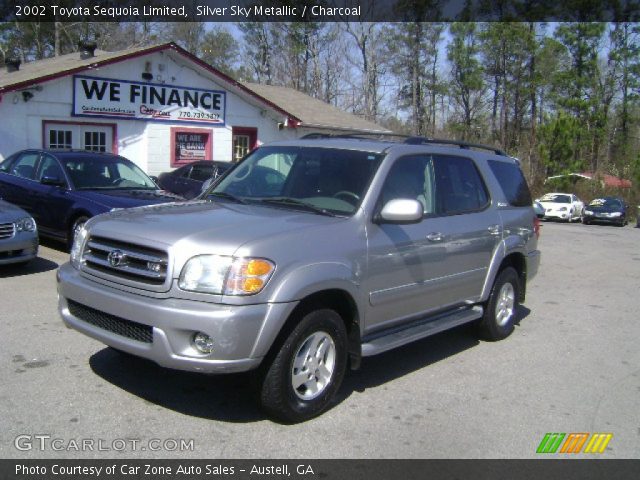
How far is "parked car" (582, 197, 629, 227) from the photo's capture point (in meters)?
32.7

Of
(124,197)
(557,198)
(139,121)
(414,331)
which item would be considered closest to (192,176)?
(139,121)

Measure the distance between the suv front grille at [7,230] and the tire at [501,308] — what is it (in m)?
5.78

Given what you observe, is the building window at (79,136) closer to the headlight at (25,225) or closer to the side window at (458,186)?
the headlight at (25,225)

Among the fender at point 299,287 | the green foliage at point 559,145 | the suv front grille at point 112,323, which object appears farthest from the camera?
the green foliage at point 559,145

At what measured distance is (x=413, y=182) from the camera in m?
5.38

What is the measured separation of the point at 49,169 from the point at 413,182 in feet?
23.2

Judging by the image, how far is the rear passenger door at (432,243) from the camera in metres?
4.82

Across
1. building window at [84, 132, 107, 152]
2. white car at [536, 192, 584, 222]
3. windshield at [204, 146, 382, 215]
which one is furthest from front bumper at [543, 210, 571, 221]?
windshield at [204, 146, 382, 215]

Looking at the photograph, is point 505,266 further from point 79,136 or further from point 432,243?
point 79,136

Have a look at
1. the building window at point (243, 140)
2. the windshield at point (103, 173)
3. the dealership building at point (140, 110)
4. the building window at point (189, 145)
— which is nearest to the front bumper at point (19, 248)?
the windshield at point (103, 173)

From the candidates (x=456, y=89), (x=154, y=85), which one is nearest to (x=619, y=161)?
(x=456, y=89)

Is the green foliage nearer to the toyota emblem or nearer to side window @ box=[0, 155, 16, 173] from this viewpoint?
side window @ box=[0, 155, 16, 173]

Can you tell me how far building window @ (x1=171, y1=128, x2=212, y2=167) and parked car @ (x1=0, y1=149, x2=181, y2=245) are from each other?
752 cm

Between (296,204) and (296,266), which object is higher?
(296,204)
